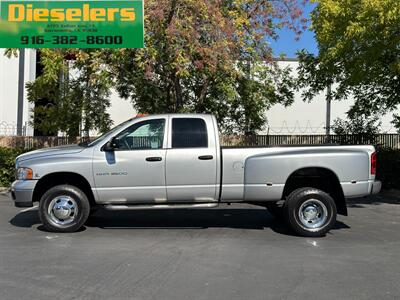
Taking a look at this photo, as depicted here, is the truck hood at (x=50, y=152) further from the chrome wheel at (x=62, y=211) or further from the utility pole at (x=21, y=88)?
the utility pole at (x=21, y=88)

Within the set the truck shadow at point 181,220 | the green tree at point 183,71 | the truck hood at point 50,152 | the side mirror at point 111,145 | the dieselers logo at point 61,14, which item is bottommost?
the truck shadow at point 181,220

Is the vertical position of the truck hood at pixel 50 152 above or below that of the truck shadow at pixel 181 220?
above

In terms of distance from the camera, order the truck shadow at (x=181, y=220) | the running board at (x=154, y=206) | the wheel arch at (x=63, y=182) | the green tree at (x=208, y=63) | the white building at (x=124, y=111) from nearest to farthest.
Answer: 1. the running board at (x=154, y=206)
2. the wheel arch at (x=63, y=182)
3. the truck shadow at (x=181, y=220)
4. the green tree at (x=208, y=63)
5. the white building at (x=124, y=111)

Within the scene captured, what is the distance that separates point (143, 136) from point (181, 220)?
209 centimetres

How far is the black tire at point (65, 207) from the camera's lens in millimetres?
8203

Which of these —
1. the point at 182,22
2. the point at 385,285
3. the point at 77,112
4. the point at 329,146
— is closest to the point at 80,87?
the point at 77,112

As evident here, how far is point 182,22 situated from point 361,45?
4300mm

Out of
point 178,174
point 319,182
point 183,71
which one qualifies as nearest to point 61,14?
point 183,71

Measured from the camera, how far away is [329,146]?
839 centimetres

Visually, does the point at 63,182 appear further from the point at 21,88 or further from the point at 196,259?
the point at 21,88

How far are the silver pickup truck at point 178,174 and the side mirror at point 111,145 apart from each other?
0.01 meters

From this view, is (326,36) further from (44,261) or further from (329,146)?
(44,261)

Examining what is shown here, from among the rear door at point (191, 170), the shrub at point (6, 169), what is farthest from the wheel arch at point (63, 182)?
the shrub at point (6, 169)

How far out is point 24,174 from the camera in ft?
27.0
